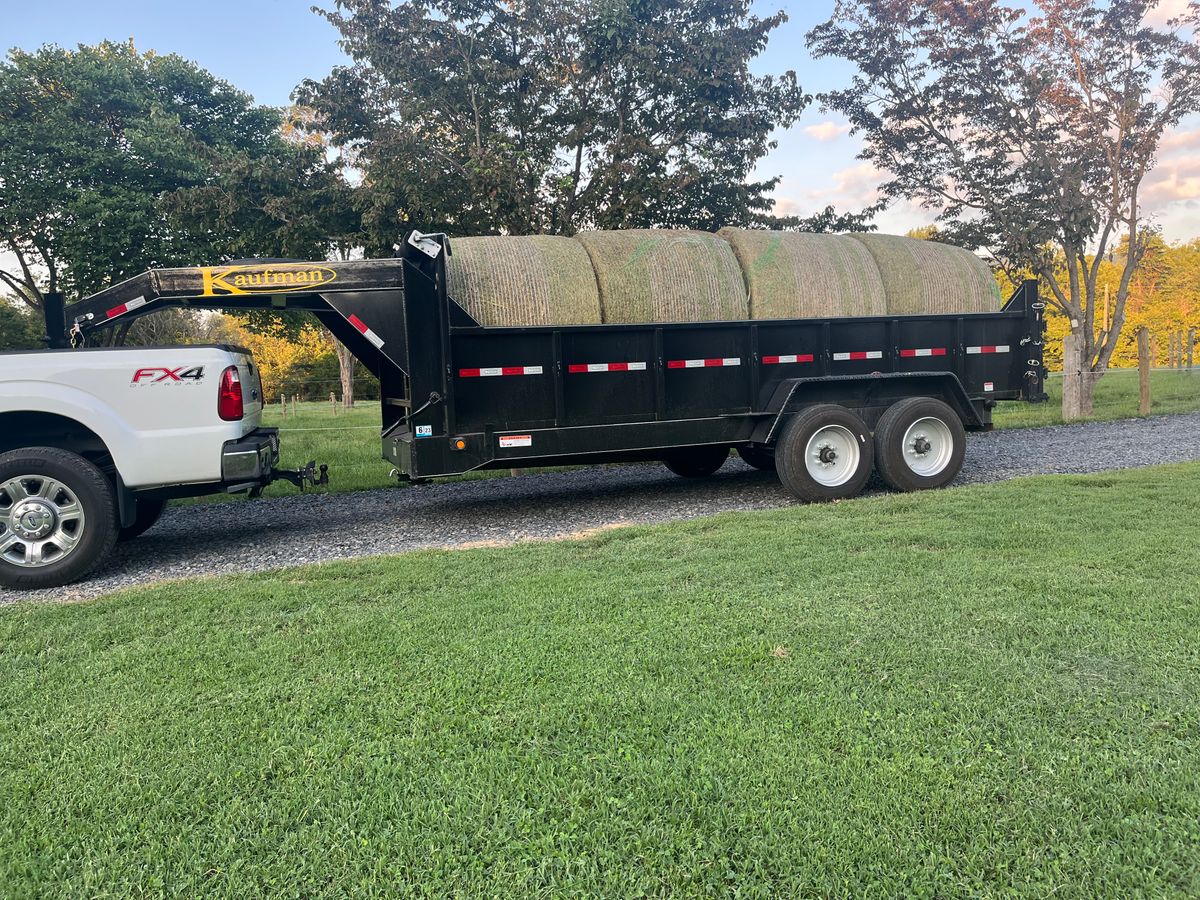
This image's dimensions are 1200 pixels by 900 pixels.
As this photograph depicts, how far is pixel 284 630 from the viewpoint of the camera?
4.27 m

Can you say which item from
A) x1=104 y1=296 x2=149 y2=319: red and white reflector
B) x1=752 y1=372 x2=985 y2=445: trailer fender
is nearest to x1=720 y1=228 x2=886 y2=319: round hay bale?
x1=752 y1=372 x2=985 y2=445: trailer fender

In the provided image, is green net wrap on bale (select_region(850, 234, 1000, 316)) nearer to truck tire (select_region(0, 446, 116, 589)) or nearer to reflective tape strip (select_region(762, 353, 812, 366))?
reflective tape strip (select_region(762, 353, 812, 366))

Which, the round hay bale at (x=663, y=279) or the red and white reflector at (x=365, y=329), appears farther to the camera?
the round hay bale at (x=663, y=279)

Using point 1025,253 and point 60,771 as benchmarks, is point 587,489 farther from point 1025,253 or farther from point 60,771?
point 1025,253

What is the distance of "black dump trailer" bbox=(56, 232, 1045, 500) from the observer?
7016 millimetres

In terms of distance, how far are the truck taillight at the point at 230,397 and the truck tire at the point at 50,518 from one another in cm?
98

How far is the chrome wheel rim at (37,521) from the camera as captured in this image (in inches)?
232

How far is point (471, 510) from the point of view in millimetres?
8492

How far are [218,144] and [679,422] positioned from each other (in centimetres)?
1644

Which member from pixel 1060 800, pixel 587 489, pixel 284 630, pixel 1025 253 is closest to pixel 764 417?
pixel 587 489

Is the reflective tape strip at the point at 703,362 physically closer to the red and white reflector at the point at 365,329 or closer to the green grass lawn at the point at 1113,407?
the red and white reflector at the point at 365,329

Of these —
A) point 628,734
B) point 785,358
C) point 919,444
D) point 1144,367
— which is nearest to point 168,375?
point 628,734

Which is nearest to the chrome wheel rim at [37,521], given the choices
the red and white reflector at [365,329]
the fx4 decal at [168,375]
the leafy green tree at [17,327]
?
the fx4 decal at [168,375]

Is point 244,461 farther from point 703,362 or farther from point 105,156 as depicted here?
point 105,156
